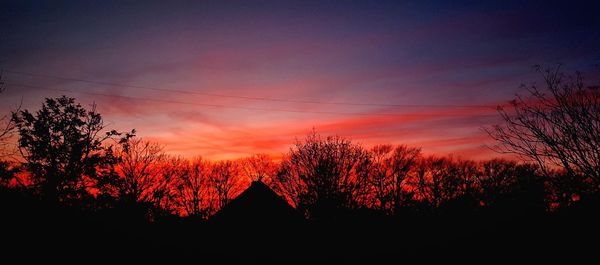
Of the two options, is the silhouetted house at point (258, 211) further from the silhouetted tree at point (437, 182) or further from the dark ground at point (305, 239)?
the silhouetted tree at point (437, 182)

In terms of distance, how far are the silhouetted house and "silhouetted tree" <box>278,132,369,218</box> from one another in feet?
31.6

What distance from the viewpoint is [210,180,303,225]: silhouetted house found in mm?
23609

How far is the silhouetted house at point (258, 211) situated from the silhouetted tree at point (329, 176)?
963cm

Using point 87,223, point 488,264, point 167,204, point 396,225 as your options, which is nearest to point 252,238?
point 396,225

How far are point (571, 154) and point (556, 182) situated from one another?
147 cm

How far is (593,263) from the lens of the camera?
11219 mm

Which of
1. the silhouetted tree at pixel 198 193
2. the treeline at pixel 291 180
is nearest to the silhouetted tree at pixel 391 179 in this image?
the treeline at pixel 291 180

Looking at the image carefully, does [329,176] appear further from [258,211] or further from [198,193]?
[198,193]

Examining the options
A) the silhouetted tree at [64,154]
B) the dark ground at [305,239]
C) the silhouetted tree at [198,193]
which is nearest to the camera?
the dark ground at [305,239]

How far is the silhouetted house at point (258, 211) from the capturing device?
23.6 m

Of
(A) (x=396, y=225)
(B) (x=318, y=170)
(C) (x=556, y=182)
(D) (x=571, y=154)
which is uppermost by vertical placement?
(B) (x=318, y=170)

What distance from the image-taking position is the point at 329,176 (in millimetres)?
34406

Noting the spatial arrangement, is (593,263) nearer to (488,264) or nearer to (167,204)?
(488,264)

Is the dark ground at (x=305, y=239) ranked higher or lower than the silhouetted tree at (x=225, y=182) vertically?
lower
